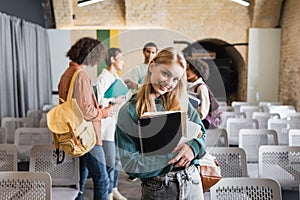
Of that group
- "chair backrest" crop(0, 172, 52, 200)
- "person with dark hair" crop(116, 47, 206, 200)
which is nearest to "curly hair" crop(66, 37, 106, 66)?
"chair backrest" crop(0, 172, 52, 200)

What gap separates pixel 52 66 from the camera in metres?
8.02

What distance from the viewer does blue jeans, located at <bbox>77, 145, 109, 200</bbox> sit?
298 centimetres

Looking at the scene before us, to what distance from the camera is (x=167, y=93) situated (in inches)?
65.4

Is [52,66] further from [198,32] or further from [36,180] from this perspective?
[36,180]

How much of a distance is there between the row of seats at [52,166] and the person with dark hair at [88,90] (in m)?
0.15

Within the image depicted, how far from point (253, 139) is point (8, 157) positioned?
2305 mm

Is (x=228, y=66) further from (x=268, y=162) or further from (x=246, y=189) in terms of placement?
(x=246, y=189)

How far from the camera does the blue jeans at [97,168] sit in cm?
298

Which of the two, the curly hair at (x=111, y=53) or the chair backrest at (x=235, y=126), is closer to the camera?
the curly hair at (x=111, y=53)

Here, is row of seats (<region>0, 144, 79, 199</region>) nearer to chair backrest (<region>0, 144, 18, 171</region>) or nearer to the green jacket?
chair backrest (<region>0, 144, 18, 171</region>)

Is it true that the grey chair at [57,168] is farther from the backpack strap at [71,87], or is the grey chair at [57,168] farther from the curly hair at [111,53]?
the curly hair at [111,53]

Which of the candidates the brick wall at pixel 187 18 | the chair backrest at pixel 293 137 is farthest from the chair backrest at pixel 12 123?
the brick wall at pixel 187 18

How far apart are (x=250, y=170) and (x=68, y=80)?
1.94 m

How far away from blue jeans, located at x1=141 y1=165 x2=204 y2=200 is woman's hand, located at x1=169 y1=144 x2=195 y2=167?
0.08 metres
